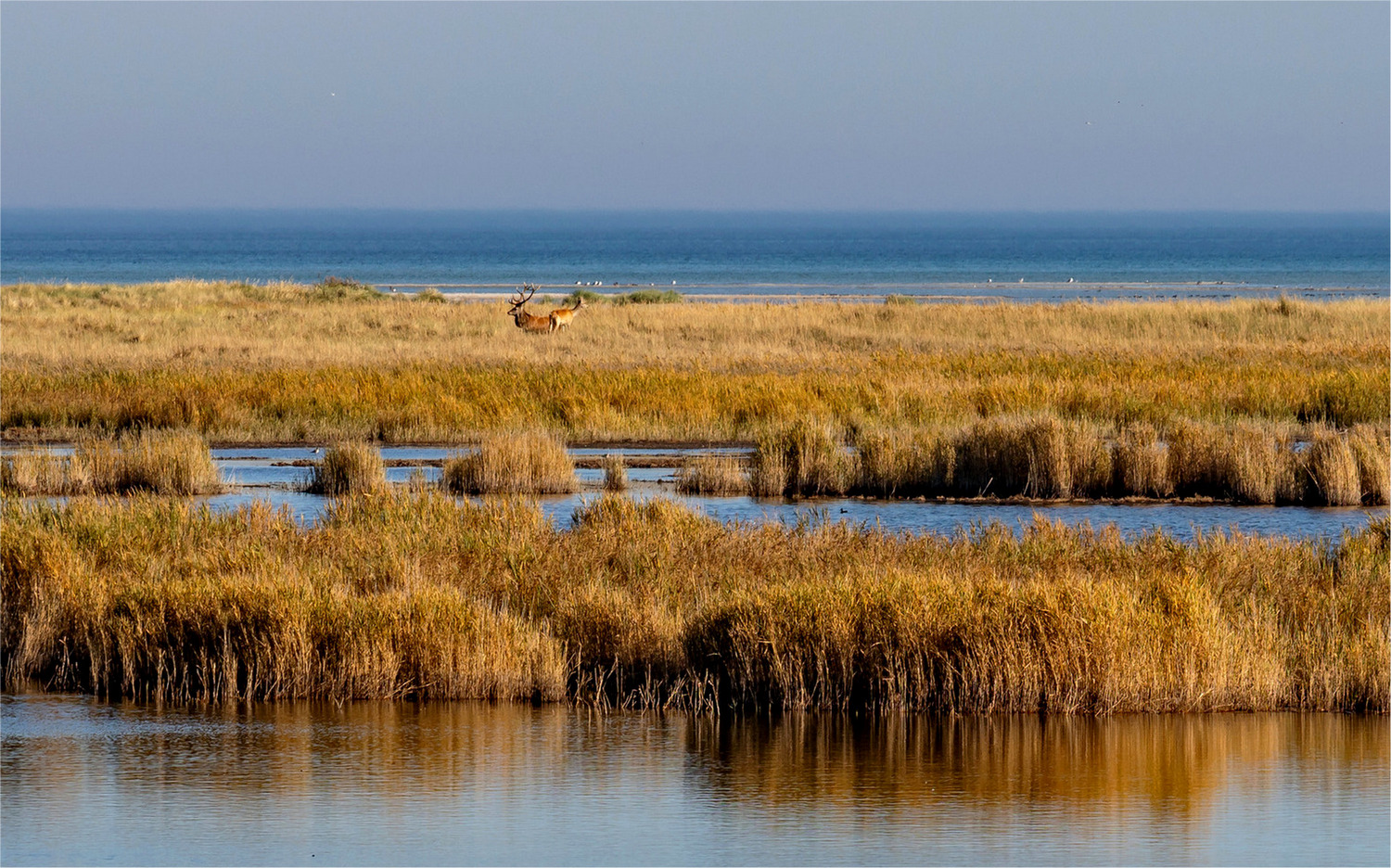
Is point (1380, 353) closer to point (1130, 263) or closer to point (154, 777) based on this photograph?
point (154, 777)

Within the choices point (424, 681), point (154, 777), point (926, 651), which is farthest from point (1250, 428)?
point (154, 777)

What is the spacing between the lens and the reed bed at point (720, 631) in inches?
392

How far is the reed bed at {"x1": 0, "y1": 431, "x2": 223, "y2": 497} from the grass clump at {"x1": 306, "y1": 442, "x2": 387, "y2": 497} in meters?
1.12

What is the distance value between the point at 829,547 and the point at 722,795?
4456 millimetres

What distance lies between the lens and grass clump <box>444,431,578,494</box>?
1862 cm

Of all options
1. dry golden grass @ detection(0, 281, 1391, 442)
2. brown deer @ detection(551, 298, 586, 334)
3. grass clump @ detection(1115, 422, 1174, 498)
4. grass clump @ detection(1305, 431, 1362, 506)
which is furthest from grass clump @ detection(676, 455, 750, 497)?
brown deer @ detection(551, 298, 586, 334)

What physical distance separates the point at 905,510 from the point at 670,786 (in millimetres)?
9648

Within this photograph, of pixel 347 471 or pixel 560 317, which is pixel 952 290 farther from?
pixel 347 471

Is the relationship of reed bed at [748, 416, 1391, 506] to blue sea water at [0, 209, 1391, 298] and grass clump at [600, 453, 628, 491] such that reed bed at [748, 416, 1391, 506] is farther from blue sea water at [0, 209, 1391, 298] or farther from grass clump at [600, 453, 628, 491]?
blue sea water at [0, 209, 1391, 298]

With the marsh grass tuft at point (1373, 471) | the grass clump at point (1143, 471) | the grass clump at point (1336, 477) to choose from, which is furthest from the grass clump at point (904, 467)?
the marsh grass tuft at point (1373, 471)

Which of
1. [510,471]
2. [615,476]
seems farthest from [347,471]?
[615,476]

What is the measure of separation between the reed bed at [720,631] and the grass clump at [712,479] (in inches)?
275

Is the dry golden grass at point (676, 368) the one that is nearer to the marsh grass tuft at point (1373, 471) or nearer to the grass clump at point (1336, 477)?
the marsh grass tuft at point (1373, 471)

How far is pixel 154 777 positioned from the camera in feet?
27.9
